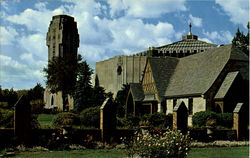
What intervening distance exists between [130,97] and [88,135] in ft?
77.0

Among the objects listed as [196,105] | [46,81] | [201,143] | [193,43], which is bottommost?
[201,143]

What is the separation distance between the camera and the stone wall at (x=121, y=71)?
59000 millimetres

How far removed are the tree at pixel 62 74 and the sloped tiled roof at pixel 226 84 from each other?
36.4 m

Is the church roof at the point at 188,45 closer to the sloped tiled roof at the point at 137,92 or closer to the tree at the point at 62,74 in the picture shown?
the tree at the point at 62,74

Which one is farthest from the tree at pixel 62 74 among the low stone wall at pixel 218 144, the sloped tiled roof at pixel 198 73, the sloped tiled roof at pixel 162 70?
the low stone wall at pixel 218 144

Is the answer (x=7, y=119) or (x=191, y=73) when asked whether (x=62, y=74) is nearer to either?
(x=191, y=73)

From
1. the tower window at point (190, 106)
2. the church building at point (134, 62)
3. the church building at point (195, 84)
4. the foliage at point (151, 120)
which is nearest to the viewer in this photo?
the foliage at point (151, 120)

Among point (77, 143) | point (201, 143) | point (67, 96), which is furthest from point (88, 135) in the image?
point (67, 96)

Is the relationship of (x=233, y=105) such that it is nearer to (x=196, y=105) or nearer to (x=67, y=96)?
(x=196, y=105)

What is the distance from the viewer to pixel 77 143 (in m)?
18.5

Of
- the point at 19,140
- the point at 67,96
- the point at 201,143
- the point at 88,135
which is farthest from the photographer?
the point at 67,96

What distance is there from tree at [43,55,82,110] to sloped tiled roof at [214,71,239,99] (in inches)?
1431

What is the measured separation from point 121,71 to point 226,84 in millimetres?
33099

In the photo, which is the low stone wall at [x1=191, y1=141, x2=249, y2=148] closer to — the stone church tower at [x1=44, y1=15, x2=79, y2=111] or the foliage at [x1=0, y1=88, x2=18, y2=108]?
the foliage at [x1=0, y1=88, x2=18, y2=108]
